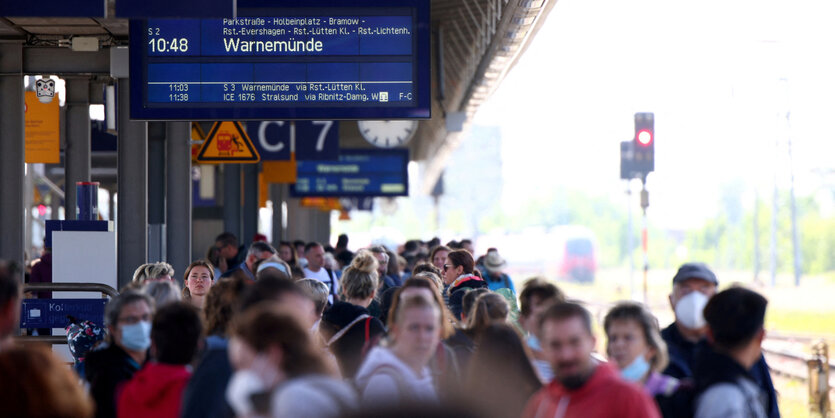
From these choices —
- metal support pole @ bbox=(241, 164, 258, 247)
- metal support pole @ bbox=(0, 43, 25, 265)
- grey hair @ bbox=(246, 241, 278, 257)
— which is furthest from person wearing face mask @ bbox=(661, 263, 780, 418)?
metal support pole @ bbox=(241, 164, 258, 247)

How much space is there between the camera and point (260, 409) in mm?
3297

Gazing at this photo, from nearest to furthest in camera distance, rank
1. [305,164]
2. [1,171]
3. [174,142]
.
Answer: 1. [1,171]
2. [174,142]
3. [305,164]

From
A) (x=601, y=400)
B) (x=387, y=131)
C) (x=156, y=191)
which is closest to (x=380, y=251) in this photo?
(x=156, y=191)

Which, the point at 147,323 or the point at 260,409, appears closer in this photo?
the point at 260,409

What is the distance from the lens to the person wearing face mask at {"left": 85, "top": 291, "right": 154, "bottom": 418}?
5082 mm

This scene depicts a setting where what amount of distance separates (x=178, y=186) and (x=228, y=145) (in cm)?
91

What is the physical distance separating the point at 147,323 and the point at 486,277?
661cm

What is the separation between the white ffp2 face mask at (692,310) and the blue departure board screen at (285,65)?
4.60 metres

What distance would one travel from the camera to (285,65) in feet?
33.5

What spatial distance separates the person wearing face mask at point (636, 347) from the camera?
16.4 feet

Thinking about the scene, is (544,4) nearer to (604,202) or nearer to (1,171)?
(1,171)

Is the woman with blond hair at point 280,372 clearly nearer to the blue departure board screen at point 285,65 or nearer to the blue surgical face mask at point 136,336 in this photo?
the blue surgical face mask at point 136,336

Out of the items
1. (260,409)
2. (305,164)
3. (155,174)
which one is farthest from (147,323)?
(305,164)

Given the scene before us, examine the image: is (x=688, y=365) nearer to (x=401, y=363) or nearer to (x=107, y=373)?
(x=401, y=363)
